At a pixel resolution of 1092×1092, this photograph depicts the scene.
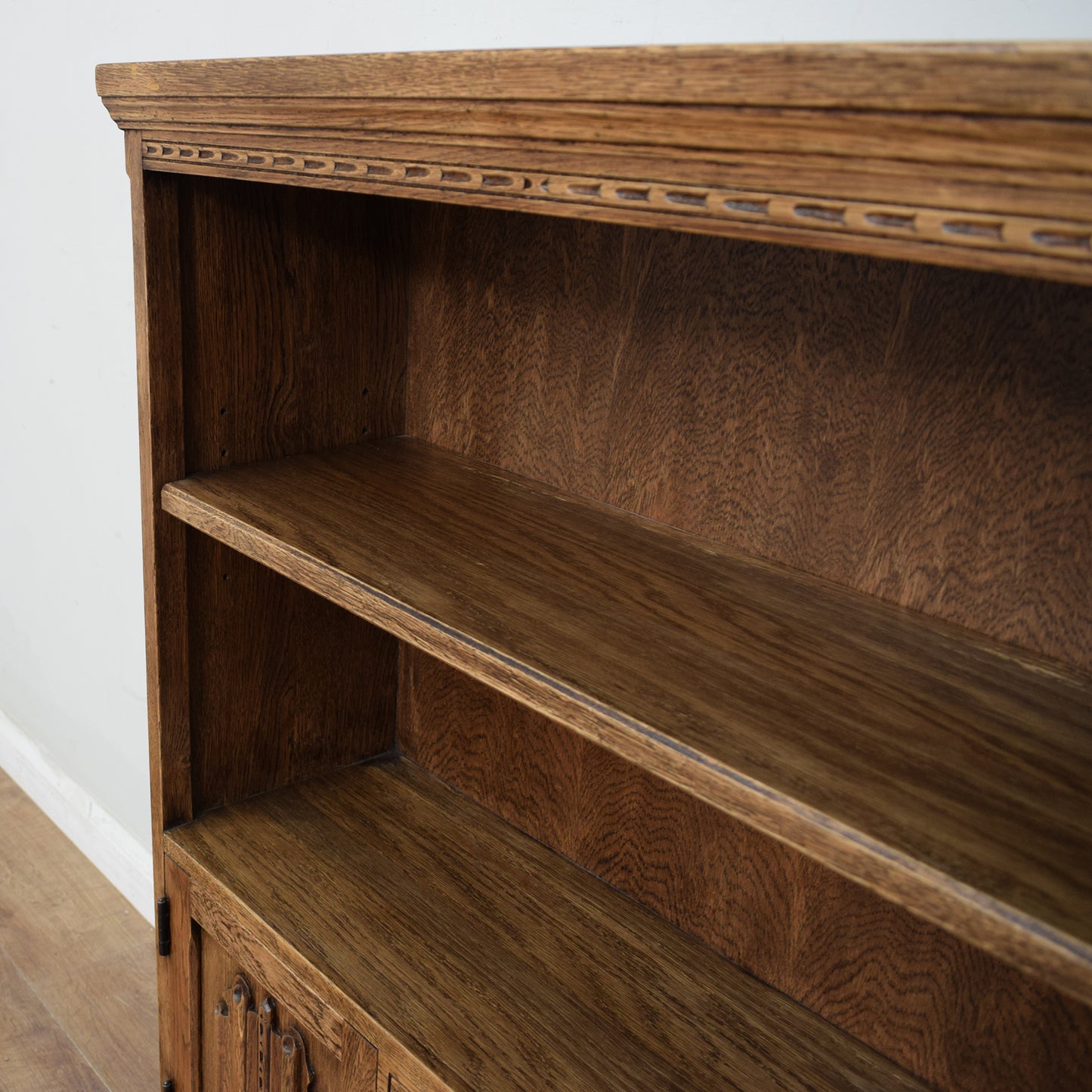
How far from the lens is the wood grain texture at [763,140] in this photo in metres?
0.41

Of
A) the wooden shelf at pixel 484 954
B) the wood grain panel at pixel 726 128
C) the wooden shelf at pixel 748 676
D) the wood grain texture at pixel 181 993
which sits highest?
the wood grain panel at pixel 726 128

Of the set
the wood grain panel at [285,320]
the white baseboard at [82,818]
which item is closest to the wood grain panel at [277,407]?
the wood grain panel at [285,320]

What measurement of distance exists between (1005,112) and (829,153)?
0.27ft

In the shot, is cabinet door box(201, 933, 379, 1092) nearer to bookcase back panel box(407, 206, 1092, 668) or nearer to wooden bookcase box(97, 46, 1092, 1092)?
wooden bookcase box(97, 46, 1092, 1092)

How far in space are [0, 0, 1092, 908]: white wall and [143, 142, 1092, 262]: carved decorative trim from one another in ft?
1.40

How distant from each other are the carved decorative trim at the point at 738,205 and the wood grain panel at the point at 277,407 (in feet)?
0.89

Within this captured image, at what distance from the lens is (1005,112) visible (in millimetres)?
410

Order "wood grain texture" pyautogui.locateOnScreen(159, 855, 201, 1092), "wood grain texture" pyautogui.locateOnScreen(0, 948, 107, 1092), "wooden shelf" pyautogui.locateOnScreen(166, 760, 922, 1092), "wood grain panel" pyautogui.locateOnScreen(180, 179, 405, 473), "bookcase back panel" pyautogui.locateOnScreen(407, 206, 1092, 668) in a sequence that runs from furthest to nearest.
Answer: "wood grain texture" pyautogui.locateOnScreen(0, 948, 107, 1092), "wood grain texture" pyautogui.locateOnScreen(159, 855, 201, 1092), "wood grain panel" pyautogui.locateOnScreen(180, 179, 405, 473), "wooden shelf" pyautogui.locateOnScreen(166, 760, 922, 1092), "bookcase back panel" pyautogui.locateOnScreen(407, 206, 1092, 668)

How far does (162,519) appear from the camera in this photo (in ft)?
3.41

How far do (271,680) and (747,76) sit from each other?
2.93ft

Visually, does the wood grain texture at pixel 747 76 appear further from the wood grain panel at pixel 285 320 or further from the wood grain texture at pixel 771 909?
the wood grain texture at pixel 771 909

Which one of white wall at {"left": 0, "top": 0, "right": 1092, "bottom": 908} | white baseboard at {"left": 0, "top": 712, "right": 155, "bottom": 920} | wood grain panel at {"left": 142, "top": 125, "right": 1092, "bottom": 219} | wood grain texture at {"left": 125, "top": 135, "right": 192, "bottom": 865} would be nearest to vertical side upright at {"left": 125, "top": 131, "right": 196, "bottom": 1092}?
wood grain texture at {"left": 125, "top": 135, "right": 192, "bottom": 865}

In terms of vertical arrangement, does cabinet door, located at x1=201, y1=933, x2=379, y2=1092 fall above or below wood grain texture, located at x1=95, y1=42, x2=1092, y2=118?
below

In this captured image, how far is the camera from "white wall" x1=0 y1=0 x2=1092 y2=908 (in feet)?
3.65
